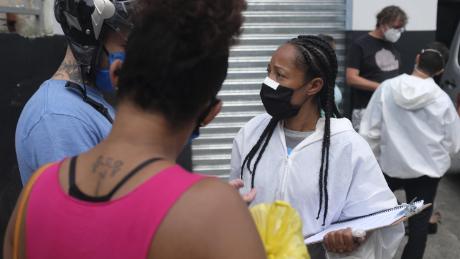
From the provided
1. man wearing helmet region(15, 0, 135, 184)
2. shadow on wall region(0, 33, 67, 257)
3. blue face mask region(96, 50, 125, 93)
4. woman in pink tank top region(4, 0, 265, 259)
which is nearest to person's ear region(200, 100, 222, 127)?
woman in pink tank top region(4, 0, 265, 259)

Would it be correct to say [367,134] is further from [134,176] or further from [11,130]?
[134,176]

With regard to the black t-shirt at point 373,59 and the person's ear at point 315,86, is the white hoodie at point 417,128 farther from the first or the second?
the person's ear at point 315,86

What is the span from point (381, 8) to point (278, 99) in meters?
4.57

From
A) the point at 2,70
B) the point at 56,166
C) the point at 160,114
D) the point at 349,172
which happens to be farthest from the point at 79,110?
the point at 2,70

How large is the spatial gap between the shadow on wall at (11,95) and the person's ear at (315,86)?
2406mm

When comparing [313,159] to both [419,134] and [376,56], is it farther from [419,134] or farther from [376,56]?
[376,56]

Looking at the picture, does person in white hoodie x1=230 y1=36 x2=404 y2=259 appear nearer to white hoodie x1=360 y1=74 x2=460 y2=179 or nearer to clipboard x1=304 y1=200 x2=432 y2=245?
clipboard x1=304 y1=200 x2=432 y2=245

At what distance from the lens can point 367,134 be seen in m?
4.48

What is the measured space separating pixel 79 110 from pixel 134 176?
27.8 inches

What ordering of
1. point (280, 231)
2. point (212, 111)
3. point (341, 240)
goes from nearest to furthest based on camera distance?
point (212, 111)
point (280, 231)
point (341, 240)

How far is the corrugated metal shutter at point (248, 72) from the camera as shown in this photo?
639cm

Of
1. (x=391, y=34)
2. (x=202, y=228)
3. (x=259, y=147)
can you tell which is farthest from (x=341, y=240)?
(x=391, y=34)

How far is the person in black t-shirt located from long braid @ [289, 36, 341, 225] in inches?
117

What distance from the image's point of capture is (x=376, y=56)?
217 inches
